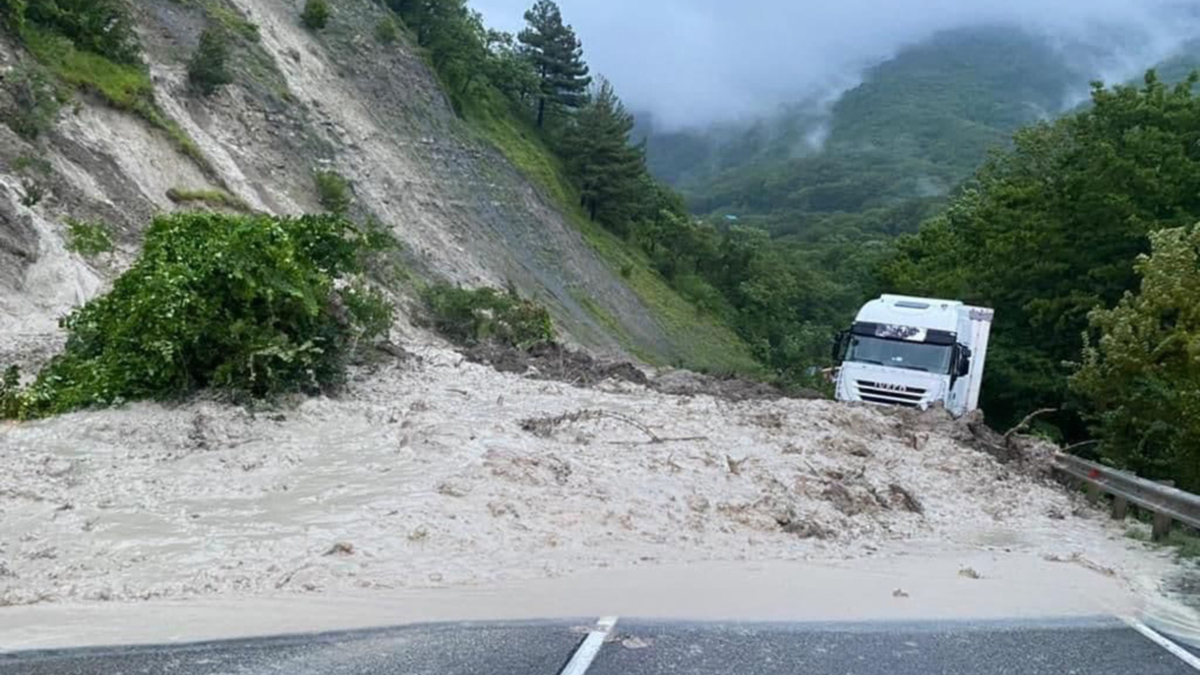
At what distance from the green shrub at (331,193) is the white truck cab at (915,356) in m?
16.8

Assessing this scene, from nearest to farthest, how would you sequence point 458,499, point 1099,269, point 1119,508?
point 458,499
point 1119,508
point 1099,269

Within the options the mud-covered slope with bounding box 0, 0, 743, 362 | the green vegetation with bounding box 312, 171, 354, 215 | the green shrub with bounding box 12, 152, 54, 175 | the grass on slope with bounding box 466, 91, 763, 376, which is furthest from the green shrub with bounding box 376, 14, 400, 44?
the green shrub with bounding box 12, 152, 54, 175

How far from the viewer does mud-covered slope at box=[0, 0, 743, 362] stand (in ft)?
→ 66.5

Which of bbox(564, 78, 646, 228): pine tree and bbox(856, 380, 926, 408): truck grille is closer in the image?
bbox(856, 380, 926, 408): truck grille

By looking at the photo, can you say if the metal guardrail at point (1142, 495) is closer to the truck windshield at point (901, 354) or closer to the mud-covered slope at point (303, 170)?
the truck windshield at point (901, 354)

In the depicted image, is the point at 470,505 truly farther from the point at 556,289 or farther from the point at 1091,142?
the point at 556,289

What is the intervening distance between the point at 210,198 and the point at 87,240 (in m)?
7.53

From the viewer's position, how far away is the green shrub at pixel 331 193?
3325 cm

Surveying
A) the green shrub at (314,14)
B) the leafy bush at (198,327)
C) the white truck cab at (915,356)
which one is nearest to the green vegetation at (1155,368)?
the white truck cab at (915,356)

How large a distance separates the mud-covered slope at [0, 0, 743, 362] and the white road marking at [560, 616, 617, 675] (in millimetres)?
11982

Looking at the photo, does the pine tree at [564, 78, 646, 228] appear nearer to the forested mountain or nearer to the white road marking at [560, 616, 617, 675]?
the forested mountain

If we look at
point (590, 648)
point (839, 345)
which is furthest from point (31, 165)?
point (590, 648)

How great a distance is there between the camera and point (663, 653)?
656 cm

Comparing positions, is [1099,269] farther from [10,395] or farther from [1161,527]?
[10,395]
